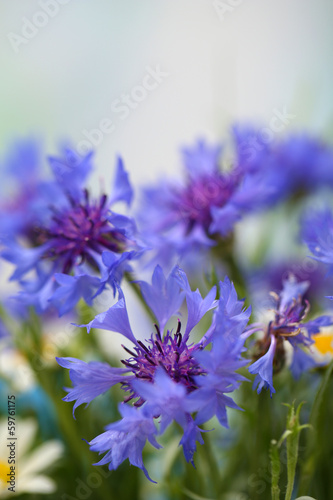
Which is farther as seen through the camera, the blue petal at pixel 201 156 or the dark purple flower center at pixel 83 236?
the blue petal at pixel 201 156

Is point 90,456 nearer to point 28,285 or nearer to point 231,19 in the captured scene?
point 28,285

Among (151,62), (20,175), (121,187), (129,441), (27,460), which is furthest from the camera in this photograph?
(151,62)

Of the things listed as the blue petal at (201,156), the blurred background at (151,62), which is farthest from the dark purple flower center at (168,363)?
the blurred background at (151,62)

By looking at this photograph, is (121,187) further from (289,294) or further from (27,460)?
(27,460)

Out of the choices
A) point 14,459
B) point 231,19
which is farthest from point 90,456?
point 231,19

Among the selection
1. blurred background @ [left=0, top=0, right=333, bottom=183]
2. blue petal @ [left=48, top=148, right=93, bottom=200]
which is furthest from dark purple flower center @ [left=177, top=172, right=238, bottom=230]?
blurred background @ [left=0, top=0, right=333, bottom=183]

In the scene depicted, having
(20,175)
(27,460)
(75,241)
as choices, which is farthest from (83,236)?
(20,175)

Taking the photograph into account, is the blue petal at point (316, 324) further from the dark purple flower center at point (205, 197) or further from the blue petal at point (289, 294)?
the dark purple flower center at point (205, 197)
